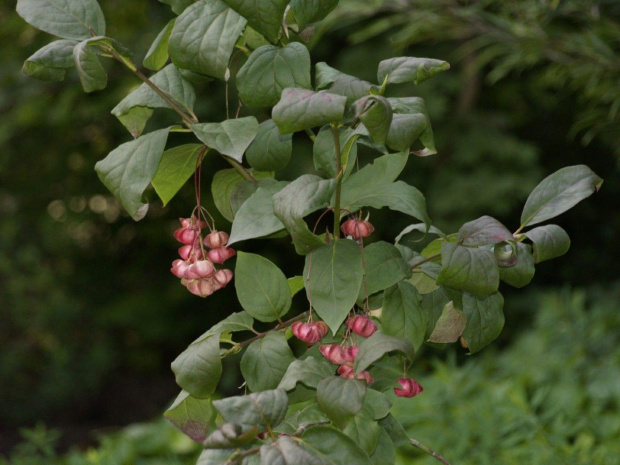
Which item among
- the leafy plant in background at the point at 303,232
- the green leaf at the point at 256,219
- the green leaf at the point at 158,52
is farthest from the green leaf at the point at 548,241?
the green leaf at the point at 158,52

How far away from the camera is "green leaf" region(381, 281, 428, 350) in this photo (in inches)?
39.6

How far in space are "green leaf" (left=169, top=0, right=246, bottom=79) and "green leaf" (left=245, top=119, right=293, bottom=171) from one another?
15 cm

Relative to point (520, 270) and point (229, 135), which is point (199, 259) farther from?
point (520, 270)

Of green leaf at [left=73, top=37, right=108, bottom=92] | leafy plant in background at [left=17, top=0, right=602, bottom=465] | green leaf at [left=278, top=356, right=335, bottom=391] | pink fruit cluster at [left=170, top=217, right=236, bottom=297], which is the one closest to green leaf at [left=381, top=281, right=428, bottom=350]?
leafy plant in background at [left=17, top=0, right=602, bottom=465]

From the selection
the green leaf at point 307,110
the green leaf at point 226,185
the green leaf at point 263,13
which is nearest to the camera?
the green leaf at point 307,110

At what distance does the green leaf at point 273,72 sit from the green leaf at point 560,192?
34cm

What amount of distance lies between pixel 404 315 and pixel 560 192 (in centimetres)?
27

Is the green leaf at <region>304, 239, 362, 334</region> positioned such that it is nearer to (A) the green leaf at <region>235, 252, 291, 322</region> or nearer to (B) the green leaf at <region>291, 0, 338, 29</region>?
(A) the green leaf at <region>235, 252, 291, 322</region>

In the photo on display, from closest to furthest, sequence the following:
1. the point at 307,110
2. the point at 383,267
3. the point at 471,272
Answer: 1. the point at 307,110
2. the point at 471,272
3. the point at 383,267

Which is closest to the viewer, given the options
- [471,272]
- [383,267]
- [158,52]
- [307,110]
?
[307,110]

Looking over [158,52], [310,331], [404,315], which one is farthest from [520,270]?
[158,52]

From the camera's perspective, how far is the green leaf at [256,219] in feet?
3.09

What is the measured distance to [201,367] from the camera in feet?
3.21

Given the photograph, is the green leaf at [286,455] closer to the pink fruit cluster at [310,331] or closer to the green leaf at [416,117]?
the pink fruit cluster at [310,331]
